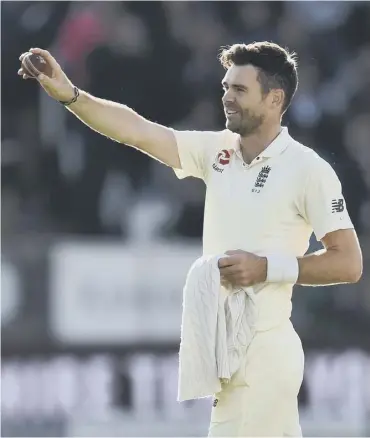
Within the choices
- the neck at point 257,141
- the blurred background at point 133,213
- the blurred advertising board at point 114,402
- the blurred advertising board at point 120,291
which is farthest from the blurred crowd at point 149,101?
the neck at point 257,141

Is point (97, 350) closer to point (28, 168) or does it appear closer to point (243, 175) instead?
point (28, 168)

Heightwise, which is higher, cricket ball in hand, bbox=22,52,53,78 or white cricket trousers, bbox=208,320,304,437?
cricket ball in hand, bbox=22,52,53,78

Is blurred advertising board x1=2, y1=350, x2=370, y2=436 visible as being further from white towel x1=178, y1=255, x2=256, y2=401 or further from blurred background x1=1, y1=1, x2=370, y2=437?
white towel x1=178, y1=255, x2=256, y2=401

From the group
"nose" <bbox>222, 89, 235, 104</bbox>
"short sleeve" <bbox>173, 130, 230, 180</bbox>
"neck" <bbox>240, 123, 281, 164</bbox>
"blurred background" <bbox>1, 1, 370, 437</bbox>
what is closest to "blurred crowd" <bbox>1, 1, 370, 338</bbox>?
"blurred background" <bbox>1, 1, 370, 437</bbox>

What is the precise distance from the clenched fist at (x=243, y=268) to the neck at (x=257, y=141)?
43cm

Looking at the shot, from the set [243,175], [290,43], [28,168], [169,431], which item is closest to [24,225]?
[28,168]

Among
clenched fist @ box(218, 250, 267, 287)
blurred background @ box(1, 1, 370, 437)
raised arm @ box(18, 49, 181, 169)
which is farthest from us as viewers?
blurred background @ box(1, 1, 370, 437)

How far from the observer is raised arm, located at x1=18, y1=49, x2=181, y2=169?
203 inches

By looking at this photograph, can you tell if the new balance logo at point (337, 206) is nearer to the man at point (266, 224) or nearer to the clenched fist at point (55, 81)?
the man at point (266, 224)

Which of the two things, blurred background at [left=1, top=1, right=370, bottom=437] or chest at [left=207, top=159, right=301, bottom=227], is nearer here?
chest at [left=207, top=159, right=301, bottom=227]

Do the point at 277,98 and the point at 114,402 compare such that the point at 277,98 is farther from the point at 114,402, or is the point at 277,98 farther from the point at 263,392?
the point at 114,402

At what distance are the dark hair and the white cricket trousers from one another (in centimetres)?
95

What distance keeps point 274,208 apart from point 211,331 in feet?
1.75

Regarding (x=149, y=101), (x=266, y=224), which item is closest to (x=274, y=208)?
(x=266, y=224)
